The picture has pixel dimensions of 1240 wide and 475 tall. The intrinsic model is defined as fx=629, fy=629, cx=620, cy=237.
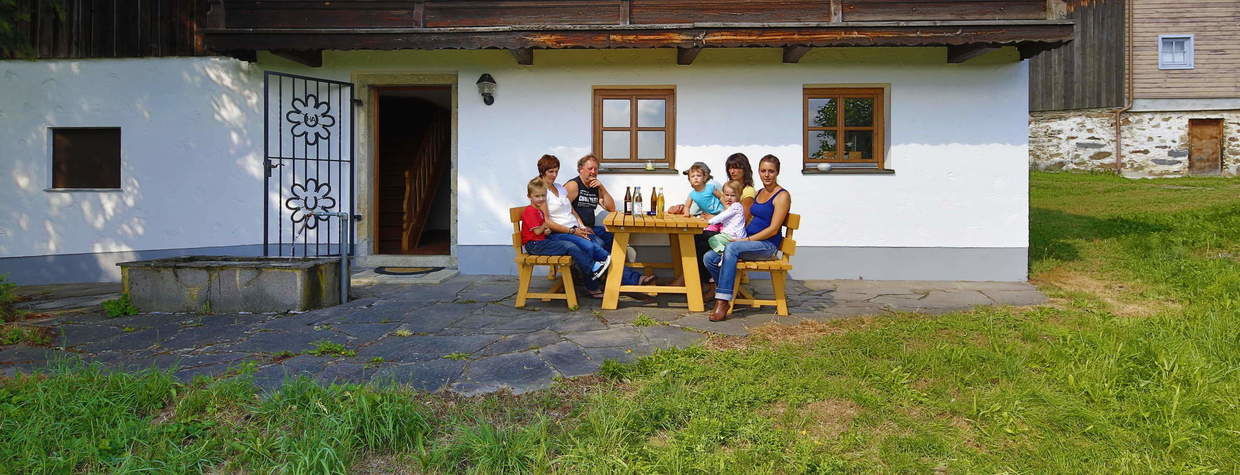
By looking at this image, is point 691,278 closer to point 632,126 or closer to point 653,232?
point 653,232

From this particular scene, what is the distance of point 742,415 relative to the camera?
8.61 feet

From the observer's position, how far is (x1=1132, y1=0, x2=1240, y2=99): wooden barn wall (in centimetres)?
1572

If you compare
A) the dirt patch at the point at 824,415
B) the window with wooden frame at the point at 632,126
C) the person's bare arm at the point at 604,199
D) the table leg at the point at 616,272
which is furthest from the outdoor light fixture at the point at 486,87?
the dirt patch at the point at 824,415

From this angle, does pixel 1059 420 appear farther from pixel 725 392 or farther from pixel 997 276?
pixel 997 276

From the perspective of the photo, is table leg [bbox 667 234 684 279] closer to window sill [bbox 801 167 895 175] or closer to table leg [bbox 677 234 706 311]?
table leg [bbox 677 234 706 311]

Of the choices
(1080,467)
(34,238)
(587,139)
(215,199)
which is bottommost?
(1080,467)

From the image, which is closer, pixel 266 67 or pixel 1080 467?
pixel 1080 467

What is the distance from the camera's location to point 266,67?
705 cm

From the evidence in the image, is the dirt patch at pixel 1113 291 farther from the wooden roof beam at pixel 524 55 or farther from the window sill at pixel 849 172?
the wooden roof beam at pixel 524 55

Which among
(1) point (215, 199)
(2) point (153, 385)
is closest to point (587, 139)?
(1) point (215, 199)

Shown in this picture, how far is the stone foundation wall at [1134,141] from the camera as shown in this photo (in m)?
15.9

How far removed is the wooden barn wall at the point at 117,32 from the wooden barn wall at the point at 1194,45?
20.2 m

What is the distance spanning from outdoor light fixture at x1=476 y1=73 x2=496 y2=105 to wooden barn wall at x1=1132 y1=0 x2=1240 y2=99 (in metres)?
17.2

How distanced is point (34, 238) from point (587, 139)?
21.1 feet
